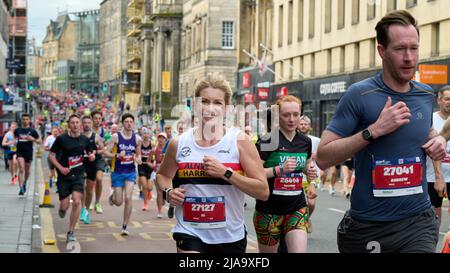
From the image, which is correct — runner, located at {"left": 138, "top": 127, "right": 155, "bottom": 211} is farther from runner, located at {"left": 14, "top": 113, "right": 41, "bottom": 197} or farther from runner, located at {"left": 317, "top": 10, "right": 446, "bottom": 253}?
runner, located at {"left": 317, "top": 10, "right": 446, "bottom": 253}

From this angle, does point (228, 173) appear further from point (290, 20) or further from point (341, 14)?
point (290, 20)

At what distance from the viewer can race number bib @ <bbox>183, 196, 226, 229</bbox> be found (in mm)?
6578

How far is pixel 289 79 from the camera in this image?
5588cm

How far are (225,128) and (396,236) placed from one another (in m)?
1.72

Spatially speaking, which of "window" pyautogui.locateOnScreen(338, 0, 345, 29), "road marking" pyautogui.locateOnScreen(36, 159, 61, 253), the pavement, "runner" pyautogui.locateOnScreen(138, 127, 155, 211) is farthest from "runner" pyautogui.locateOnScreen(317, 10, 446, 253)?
"window" pyautogui.locateOnScreen(338, 0, 345, 29)

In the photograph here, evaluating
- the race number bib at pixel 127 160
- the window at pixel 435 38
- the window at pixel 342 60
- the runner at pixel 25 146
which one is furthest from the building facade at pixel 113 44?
the race number bib at pixel 127 160

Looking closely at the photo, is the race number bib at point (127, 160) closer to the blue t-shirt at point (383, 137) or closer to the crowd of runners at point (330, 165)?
the crowd of runners at point (330, 165)

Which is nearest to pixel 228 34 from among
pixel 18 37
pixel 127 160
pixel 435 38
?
pixel 18 37

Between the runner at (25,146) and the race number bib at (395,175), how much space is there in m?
19.6

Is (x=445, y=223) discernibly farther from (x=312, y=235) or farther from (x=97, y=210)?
(x=97, y=210)

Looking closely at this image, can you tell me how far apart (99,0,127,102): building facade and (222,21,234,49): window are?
60081mm

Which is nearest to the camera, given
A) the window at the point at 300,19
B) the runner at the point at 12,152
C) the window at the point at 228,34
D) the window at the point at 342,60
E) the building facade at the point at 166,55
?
the runner at the point at 12,152

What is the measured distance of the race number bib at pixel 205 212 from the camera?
21.6 ft
